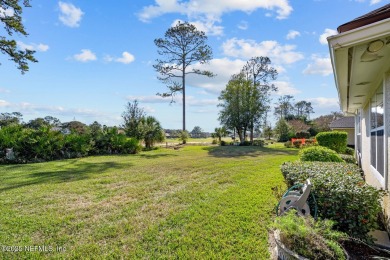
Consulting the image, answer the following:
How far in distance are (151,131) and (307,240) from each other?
17975 mm

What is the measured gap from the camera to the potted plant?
2478 millimetres

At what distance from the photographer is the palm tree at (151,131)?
19531 millimetres

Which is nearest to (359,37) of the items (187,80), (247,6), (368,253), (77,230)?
(368,253)

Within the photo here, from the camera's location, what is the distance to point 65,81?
→ 1537 cm

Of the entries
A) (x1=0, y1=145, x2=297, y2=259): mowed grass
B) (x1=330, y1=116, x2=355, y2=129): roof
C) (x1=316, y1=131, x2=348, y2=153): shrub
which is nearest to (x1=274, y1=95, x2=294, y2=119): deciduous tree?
(x1=330, y1=116, x2=355, y2=129): roof

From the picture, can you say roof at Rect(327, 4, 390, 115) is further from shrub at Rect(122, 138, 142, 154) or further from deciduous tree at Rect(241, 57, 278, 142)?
deciduous tree at Rect(241, 57, 278, 142)

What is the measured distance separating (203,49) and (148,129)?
12538mm

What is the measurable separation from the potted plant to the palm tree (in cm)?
1730

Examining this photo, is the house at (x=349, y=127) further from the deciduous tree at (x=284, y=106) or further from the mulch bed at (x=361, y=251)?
the deciduous tree at (x=284, y=106)

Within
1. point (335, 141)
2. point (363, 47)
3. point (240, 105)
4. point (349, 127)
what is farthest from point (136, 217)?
point (240, 105)

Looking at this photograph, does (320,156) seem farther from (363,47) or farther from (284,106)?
(284,106)

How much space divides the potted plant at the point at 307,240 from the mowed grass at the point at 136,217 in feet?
1.74

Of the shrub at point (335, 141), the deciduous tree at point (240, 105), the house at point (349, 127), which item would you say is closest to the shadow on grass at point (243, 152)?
the shrub at point (335, 141)

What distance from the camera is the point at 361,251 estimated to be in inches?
121
